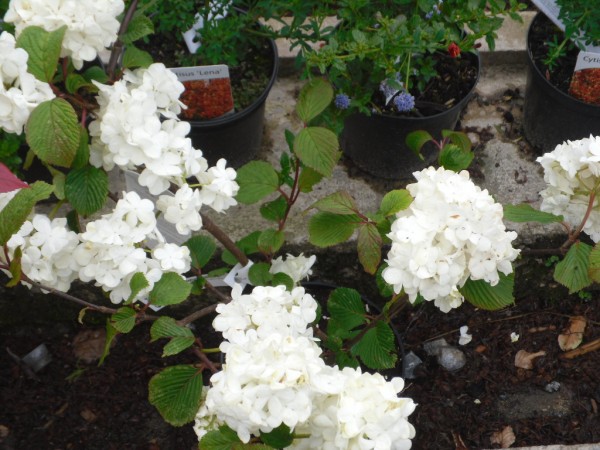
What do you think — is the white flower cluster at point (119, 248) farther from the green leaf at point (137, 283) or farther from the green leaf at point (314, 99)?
the green leaf at point (314, 99)

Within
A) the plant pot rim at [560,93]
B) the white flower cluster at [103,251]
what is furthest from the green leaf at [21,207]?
the plant pot rim at [560,93]

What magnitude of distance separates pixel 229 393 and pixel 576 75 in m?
1.47

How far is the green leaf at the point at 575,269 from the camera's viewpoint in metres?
1.19

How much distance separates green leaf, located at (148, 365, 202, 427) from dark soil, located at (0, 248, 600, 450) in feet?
2.23

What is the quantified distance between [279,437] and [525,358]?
1.21 meters

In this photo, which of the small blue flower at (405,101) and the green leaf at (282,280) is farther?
the small blue flower at (405,101)

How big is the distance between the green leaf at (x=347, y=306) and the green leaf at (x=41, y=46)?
27.9 inches

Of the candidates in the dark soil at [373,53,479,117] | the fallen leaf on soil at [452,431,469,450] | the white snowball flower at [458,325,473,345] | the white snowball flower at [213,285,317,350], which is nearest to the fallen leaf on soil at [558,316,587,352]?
the white snowball flower at [458,325,473,345]

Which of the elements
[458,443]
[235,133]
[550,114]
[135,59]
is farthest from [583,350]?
[135,59]

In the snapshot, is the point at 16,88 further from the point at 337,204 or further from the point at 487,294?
the point at 487,294

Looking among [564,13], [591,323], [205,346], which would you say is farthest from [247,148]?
[591,323]

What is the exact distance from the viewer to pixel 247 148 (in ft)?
6.61

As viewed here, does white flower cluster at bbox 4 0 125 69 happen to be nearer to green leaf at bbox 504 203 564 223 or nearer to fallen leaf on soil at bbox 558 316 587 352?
green leaf at bbox 504 203 564 223

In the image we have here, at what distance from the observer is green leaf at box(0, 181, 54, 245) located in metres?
0.93
